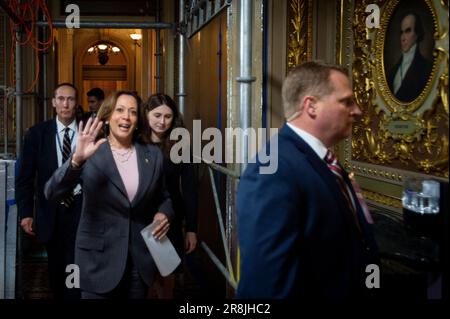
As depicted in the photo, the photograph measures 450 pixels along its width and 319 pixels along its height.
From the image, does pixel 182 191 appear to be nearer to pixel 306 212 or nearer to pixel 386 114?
pixel 386 114

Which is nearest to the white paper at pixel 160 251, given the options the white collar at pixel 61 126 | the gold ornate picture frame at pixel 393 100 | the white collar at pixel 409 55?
→ the gold ornate picture frame at pixel 393 100

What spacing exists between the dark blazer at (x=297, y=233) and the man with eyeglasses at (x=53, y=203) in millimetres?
2181

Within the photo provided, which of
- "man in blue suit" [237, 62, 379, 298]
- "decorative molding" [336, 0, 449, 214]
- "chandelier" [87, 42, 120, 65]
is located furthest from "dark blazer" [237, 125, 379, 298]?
"chandelier" [87, 42, 120, 65]

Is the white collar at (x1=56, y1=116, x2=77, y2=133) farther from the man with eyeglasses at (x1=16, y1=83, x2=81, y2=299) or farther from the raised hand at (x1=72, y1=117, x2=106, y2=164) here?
the raised hand at (x1=72, y1=117, x2=106, y2=164)

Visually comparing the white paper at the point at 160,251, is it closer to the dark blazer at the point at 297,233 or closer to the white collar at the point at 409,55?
the dark blazer at the point at 297,233

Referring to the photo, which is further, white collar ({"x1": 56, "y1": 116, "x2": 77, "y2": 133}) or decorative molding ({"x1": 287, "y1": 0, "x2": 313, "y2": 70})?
white collar ({"x1": 56, "y1": 116, "x2": 77, "y2": 133})

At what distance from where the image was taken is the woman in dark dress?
10.5ft

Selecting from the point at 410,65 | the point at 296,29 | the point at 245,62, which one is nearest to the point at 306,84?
the point at 245,62

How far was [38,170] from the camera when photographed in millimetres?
3525

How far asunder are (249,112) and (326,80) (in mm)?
1031

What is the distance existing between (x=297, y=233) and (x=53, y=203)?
234cm

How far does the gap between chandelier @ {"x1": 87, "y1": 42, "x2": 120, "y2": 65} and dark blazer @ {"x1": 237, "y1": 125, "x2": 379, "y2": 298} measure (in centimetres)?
1223

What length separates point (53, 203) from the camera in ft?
11.1

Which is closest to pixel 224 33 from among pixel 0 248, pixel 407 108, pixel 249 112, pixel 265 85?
pixel 265 85
